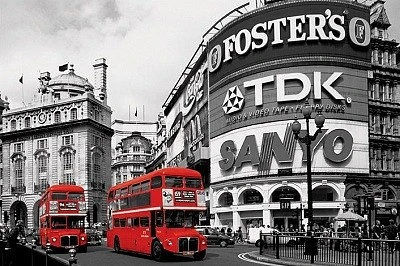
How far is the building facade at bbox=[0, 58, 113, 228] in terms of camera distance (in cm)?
9000

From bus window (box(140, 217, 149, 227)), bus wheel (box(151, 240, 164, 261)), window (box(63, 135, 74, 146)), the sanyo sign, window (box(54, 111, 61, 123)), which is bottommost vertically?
bus wheel (box(151, 240, 164, 261))

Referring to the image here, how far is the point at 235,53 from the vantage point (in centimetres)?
6028

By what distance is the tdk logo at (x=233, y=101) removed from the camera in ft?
195

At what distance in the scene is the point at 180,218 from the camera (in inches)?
1039

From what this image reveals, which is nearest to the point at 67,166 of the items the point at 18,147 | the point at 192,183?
the point at 18,147

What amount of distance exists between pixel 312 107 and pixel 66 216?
28.5 metres

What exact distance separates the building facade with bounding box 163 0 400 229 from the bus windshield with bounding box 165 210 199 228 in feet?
96.1

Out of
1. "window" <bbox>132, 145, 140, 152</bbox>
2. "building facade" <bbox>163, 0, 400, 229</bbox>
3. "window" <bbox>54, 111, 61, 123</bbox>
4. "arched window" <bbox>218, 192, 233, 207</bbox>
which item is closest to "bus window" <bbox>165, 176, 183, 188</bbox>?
"building facade" <bbox>163, 0, 400, 229</bbox>

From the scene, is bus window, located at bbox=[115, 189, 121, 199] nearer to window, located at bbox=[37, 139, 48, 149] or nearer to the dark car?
the dark car

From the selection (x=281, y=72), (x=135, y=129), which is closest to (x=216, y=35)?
(x=281, y=72)

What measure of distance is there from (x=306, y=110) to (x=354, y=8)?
34575 millimetres

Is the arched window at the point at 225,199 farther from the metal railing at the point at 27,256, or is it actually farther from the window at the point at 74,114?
the metal railing at the point at 27,256

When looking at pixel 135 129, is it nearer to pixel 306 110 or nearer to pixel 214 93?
pixel 214 93

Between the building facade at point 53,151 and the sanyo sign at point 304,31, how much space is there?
38.5m
